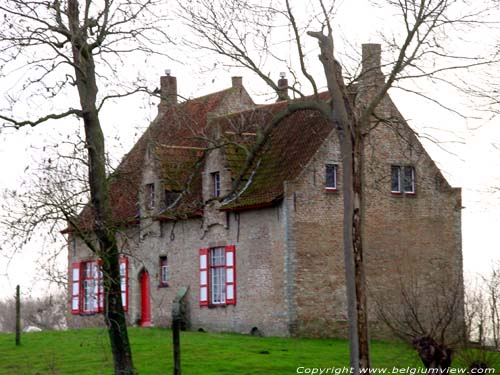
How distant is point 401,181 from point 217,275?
6581 millimetres

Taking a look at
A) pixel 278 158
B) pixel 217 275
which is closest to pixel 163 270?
pixel 217 275

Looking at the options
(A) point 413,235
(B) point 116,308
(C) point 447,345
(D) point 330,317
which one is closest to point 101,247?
(B) point 116,308

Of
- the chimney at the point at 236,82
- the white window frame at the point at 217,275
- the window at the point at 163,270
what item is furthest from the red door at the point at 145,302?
the chimney at the point at 236,82

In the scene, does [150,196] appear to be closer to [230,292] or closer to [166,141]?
[166,141]

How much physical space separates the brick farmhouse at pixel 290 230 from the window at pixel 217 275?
0.03 metres

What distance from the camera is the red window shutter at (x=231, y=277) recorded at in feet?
130

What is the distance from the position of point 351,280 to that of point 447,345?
290cm

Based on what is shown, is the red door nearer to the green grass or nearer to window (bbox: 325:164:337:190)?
the green grass

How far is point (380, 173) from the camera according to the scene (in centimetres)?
3941

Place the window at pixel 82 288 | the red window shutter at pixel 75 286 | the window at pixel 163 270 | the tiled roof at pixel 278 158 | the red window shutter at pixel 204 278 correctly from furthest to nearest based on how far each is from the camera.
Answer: the red window shutter at pixel 75 286 → the window at pixel 82 288 → the window at pixel 163 270 → the red window shutter at pixel 204 278 → the tiled roof at pixel 278 158

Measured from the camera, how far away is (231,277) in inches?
1563

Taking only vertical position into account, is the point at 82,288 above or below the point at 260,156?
below

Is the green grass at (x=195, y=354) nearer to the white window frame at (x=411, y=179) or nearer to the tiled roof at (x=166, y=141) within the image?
the tiled roof at (x=166, y=141)

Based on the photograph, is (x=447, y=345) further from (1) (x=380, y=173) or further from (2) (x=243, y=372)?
(1) (x=380, y=173)
